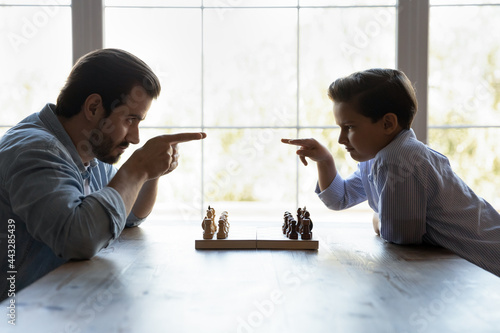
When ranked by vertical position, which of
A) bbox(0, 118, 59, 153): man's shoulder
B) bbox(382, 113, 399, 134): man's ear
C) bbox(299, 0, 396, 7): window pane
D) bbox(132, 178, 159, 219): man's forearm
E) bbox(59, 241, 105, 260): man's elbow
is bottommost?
bbox(59, 241, 105, 260): man's elbow

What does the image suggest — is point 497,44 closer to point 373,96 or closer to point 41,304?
point 373,96

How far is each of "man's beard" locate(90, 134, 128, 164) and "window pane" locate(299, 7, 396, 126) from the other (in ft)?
3.09

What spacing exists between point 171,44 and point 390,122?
1.03 meters

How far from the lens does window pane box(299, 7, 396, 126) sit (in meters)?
2.20

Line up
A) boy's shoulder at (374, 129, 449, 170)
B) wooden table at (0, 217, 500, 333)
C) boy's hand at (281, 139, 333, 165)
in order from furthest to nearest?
boy's hand at (281, 139, 333, 165) → boy's shoulder at (374, 129, 449, 170) → wooden table at (0, 217, 500, 333)

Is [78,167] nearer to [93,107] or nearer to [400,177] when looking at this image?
[93,107]

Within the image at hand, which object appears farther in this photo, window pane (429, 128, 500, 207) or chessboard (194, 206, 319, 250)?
window pane (429, 128, 500, 207)

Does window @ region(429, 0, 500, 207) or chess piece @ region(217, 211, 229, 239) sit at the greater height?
window @ region(429, 0, 500, 207)

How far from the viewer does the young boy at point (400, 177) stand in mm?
1464

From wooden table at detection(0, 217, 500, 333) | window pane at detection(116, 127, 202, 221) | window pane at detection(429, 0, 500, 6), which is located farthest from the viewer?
window pane at detection(116, 127, 202, 221)

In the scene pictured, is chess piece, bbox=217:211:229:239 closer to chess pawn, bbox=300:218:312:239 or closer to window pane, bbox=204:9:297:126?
chess pawn, bbox=300:218:312:239

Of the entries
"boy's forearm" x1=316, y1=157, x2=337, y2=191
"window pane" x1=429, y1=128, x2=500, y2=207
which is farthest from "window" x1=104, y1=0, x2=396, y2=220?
"window pane" x1=429, y1=128, x2=500, y2=207

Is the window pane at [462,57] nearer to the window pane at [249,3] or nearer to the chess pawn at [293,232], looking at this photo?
the window pane at [249,3]

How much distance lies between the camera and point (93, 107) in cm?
150
